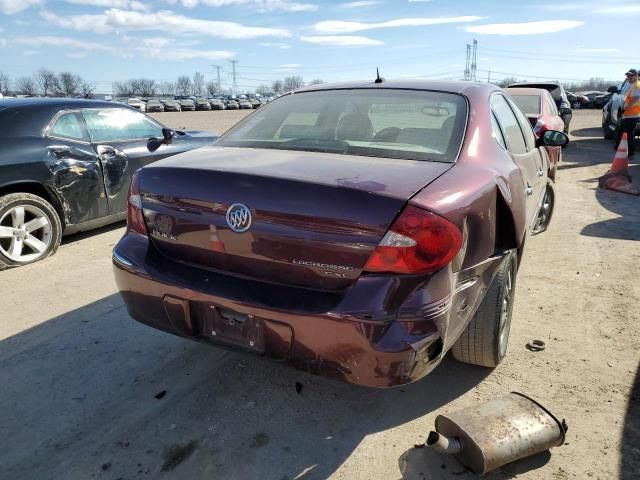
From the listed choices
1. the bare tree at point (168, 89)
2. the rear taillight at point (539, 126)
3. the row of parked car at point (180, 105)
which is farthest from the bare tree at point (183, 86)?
the rear taillight at point (539, 126)

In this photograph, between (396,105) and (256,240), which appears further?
(396,105)

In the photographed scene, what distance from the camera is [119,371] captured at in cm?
301

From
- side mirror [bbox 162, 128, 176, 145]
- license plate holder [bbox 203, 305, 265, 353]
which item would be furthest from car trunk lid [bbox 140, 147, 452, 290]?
side mirror [bbox 162, 128, 176, 145]

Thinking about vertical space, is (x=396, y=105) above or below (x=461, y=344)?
above

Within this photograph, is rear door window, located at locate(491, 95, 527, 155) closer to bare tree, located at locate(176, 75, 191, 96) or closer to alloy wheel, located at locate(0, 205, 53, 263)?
alloy wheel, located at locate(0, 205, 53, 263)

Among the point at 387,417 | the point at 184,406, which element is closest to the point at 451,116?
the point at 387,417

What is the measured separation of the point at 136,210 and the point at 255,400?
1162 millimetres

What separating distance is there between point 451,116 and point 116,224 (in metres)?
4.72

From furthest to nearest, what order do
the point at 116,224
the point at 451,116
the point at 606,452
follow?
the point at 116,224 < the point at 451,116 < the point at 606,452

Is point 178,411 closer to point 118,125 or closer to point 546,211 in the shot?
point 118,125

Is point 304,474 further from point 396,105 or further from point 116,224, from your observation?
point 116,224

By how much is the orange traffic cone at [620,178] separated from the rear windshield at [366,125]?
6.50 metres

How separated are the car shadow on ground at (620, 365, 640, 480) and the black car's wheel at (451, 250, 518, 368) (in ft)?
2.23

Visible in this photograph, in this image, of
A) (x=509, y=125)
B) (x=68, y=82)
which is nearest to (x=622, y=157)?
(x=509, y=125)
